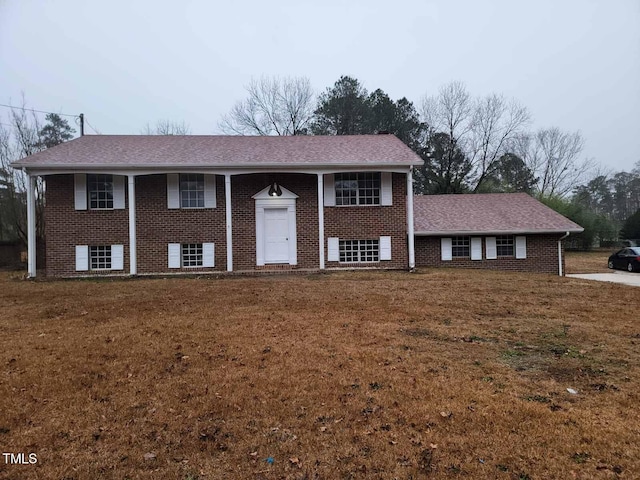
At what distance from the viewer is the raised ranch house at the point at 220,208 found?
565 inches

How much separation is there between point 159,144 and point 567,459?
16.7m

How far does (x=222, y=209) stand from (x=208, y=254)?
1701 mm

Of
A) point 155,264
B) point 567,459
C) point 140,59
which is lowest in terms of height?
point 567,459

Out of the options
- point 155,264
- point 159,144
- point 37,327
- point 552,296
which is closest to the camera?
point 37,327

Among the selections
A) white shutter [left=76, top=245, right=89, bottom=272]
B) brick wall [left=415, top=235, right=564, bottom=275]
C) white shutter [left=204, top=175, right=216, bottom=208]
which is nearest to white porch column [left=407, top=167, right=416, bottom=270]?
brick wall [left=415, top=235, right=564, bottom=275]

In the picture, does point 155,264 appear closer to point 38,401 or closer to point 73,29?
point 38,401

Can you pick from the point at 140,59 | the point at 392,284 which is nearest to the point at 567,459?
the point at 392,284

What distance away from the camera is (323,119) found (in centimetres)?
3481

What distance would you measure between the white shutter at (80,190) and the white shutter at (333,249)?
8719mm

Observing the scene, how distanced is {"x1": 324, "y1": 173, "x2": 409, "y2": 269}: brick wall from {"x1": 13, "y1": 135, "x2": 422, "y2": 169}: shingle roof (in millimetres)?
1589

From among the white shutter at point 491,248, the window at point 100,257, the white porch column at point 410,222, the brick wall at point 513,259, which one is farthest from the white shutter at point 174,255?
the white shutter at point 491,248

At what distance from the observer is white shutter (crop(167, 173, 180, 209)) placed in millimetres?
14836

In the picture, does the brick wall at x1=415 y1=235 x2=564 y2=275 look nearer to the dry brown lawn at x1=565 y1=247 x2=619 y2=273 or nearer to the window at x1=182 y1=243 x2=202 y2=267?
the dry brown lawn at x1=565 y1=247 x2=619 y2=273

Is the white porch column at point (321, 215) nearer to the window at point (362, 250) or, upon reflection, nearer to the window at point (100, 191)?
the window at point (362, 250)
